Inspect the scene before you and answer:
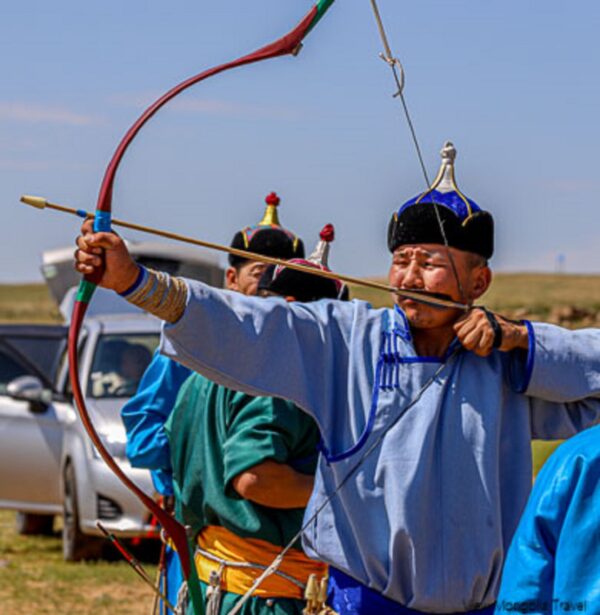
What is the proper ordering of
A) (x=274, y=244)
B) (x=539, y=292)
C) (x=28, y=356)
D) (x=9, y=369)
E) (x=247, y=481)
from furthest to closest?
1. (x=539, y=292)
2. (x=28, y=356)
3. (x=9, y=369)
4. (x=274, y=244)
5. (x=247, y=481)

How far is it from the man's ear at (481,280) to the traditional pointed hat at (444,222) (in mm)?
38

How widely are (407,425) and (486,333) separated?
0.95ft

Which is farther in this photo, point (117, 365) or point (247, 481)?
point (117, 365)

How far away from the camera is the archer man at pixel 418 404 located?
3648mm

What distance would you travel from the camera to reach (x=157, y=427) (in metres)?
5.28

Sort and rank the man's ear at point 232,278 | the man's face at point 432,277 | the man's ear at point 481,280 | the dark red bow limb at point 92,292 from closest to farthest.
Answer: the dark red bow limb at point 92,292
the man's face at point 432,277
the man's ear at point 481,280
the man's ear at point 232,278

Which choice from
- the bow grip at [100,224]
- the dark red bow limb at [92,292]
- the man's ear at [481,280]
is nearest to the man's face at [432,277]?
the man's ear at [481,280]

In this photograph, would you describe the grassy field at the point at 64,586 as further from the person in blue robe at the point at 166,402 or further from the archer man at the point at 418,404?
the archer man at the point at 418,404

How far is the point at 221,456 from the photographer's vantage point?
4555mm

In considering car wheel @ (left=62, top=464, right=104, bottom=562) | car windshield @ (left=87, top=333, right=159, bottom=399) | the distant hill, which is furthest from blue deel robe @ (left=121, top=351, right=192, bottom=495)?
the distant hill

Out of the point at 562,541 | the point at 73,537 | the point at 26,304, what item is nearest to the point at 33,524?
the point at 73,537

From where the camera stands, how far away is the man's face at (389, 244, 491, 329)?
12.4 ft

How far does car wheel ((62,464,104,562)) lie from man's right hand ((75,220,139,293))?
301 inches

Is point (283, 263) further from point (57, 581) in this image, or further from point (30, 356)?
point (30, 356)
